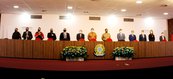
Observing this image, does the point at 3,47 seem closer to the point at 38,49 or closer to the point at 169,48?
the point at 38,49

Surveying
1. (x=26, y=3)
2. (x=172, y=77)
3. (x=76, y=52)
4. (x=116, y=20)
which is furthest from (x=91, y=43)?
(x=116, y=20)

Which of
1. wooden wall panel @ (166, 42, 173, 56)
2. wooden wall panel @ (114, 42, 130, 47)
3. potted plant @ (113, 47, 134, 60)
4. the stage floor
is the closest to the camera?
the stage floor

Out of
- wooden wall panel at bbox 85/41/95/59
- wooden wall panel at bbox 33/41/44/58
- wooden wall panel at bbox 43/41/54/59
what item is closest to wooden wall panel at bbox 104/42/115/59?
wooden wall panel at bbox 85/41/95/59

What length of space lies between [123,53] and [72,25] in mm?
6669

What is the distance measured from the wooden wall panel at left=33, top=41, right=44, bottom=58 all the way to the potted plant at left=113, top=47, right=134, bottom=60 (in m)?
2.76

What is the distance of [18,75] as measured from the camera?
4.20ft

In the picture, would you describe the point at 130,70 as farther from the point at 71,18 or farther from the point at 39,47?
the point at 71,18

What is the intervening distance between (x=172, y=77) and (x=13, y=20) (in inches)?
494

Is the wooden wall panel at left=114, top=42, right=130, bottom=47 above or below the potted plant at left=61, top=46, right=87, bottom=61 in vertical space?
above

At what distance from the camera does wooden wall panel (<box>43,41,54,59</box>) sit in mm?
6852

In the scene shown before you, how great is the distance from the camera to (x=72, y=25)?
13000 millimetres

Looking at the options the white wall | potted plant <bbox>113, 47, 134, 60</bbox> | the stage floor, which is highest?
the white wall

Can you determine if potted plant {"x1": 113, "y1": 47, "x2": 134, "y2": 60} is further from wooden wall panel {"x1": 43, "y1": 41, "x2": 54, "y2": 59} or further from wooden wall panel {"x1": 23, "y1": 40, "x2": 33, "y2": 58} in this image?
wooden wall panel {"x1": 23, "y1": 40, "x2": 33, "y2": 58}

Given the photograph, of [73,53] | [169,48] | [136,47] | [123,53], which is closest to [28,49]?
[73,53]
